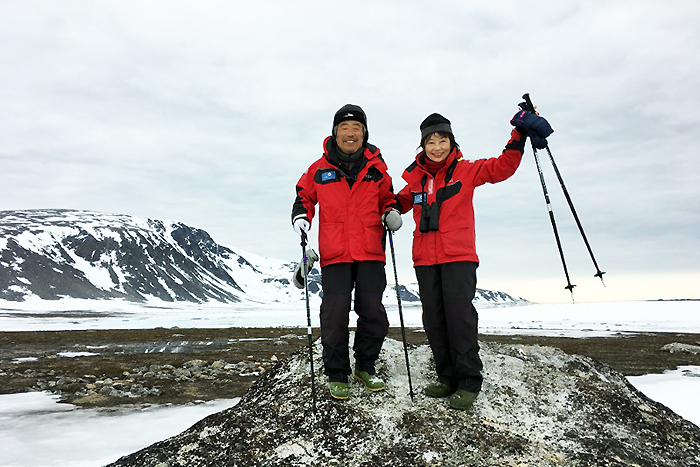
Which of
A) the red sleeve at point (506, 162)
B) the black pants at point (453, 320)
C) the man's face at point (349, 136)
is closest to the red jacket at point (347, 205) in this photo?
the man's face at point (349, 136)

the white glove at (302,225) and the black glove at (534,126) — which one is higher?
the black glove at (534,126)

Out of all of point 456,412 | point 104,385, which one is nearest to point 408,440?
point 456,412

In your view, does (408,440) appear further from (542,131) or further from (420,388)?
(542,131)

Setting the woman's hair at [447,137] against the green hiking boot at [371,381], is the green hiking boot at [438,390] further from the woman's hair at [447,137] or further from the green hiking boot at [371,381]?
the woman's hair at [447,137]

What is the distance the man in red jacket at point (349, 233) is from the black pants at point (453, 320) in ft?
1.57

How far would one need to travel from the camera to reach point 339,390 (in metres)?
4.01

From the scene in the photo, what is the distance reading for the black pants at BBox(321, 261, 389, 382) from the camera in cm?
420

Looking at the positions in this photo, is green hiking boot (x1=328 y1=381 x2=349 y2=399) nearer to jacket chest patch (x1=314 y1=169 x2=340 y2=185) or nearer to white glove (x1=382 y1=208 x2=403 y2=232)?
white glove (x1=382 y1=208 x2=403 y2=232)

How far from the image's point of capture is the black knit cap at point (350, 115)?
15.1 feet

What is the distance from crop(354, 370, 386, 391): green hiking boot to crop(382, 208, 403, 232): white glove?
4.92ft

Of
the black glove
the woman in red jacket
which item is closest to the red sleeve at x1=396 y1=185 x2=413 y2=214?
the woman in red jacket

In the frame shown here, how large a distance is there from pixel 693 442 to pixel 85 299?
15699 centimetres

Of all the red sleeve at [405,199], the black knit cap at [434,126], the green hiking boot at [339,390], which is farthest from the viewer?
the red sleeve at [405,199]

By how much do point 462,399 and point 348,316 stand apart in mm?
1305
